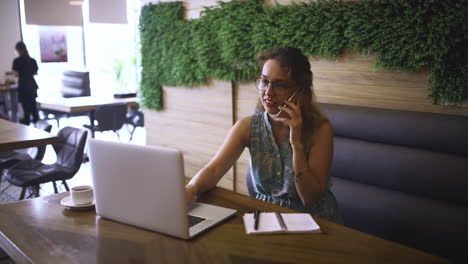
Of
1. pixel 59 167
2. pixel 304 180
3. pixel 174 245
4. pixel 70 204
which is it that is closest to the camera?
pixel 174 245

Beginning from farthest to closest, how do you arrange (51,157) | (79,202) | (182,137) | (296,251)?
(51,157) < (182,137) < (79,202) < (296,251)

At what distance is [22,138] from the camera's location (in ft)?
11.3

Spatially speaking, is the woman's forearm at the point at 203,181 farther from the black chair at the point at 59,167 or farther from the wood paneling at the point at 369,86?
the black chair at the point at 59,167

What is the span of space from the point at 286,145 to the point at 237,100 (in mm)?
1746

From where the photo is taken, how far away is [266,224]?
5.31 feet

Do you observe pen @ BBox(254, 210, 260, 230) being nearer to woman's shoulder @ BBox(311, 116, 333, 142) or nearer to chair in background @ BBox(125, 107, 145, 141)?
woman's shoulder @ BBox(311, 116, 333, 142)

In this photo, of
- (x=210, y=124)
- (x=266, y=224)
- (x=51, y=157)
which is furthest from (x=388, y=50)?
(x=51, y=157)

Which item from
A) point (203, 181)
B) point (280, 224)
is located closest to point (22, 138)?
point (203, 181)

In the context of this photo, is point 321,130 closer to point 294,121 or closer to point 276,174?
point 294,121

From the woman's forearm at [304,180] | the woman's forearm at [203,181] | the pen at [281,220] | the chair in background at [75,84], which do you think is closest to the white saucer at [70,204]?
the woman's forearm at [203,181]

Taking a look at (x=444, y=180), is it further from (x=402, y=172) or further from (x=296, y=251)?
(x=296, y=251)

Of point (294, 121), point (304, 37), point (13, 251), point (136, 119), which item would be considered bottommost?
point (136, 119)

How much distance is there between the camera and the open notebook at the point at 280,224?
1.56m

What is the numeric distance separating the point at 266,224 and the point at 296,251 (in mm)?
224
